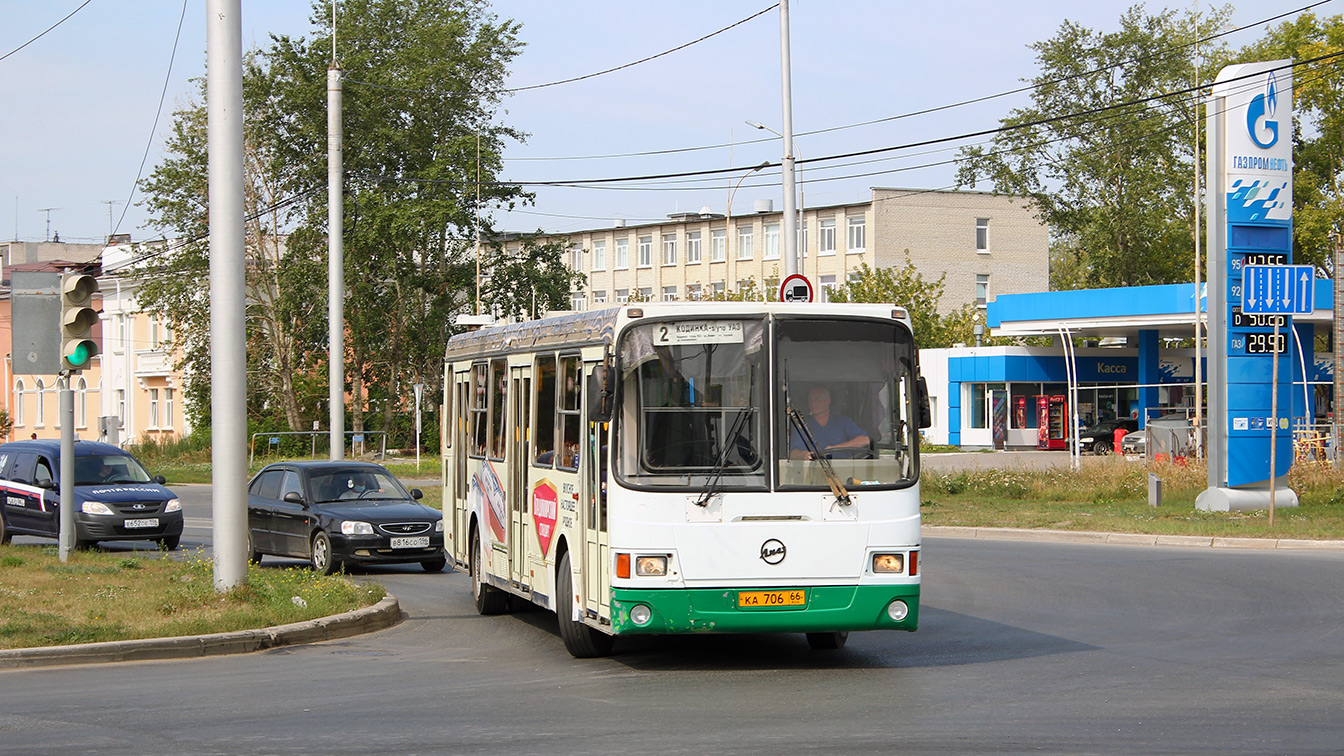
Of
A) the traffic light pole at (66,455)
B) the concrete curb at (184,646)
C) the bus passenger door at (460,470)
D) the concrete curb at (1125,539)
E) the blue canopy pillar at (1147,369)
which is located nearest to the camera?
the concrete curb at (184,646)

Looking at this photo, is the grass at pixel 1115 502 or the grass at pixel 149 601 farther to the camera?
the grass at pixel 1115 502

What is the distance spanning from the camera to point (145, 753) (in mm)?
7734

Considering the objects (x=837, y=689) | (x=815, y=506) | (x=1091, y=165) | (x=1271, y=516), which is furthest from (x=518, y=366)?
(x=1091, y=165)

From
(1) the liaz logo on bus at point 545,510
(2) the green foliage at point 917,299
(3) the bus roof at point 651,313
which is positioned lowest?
(1) the liaz logo on bus at point 545,510

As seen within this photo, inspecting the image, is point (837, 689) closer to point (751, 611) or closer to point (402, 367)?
point (751, 611)

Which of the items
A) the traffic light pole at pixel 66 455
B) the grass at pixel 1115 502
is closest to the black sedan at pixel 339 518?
the traffic light pole at pixel 66 455

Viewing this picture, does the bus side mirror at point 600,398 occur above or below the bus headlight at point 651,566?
above

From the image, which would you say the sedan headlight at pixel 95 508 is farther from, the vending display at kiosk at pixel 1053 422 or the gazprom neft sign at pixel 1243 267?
the vending display at kiosk at pixel 1053 422

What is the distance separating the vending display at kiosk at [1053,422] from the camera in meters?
58.0

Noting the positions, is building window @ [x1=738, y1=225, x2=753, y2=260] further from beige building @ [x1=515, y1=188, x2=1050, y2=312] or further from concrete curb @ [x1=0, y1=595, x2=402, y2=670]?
concrete curb @ [x1=0, y1=595, x2=402, y2=670]

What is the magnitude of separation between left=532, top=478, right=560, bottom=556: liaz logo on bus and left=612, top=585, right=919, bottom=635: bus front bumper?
1708mm

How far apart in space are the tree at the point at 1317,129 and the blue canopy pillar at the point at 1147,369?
7948mm

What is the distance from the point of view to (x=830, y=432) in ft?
34.1

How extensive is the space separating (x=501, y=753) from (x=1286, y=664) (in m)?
6.22
